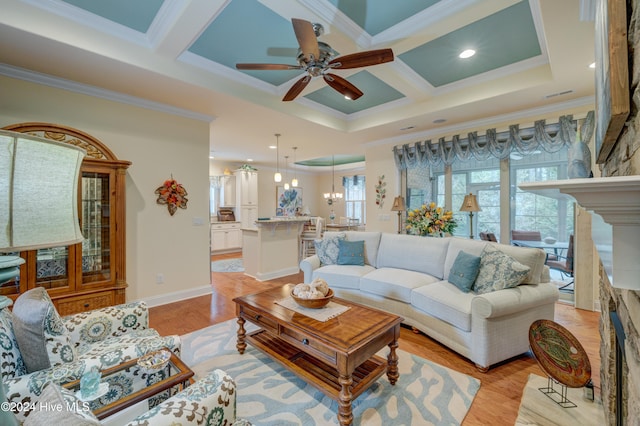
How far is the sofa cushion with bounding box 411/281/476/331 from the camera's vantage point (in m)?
2.30

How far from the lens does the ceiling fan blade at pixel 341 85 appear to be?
8.19 ft

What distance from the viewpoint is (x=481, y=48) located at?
292 cm

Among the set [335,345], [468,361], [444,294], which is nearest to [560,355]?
[468,361]

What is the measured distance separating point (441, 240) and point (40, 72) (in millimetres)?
4807

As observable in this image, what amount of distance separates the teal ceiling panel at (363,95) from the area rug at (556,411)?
3.51 metres

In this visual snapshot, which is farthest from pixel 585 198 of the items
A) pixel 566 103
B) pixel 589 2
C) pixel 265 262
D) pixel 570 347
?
pixel 265 262

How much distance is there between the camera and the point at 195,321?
3.17 m

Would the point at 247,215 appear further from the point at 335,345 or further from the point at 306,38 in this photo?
the point at 335,345

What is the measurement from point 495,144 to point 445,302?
300cm

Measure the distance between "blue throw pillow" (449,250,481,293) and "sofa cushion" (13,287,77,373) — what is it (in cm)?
300

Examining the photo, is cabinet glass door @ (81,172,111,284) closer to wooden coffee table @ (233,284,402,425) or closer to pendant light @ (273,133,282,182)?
wooden coffee table @ (233,284,402,425)

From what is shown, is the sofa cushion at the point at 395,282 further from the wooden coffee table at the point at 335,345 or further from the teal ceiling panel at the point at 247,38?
the teal ceiling panel at the point at 247,38

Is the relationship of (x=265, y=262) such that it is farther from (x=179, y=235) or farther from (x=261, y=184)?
(x=261, y=184)

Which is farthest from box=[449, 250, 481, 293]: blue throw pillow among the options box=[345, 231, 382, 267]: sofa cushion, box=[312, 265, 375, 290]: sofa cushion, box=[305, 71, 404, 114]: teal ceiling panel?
box=[305, 71, 404, 114]: teal ceiling panel
